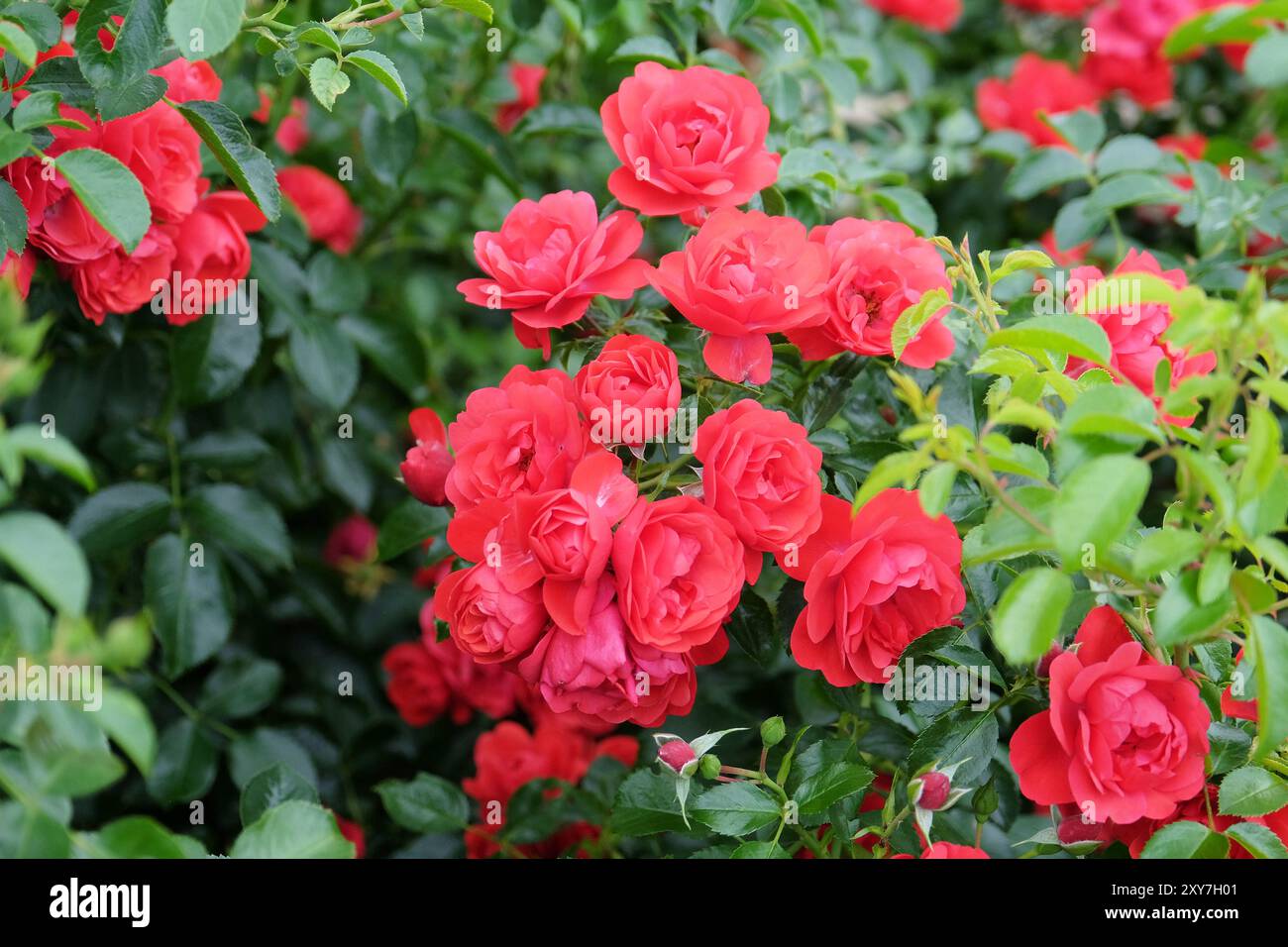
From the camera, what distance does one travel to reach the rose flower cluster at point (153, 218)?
1.02 m

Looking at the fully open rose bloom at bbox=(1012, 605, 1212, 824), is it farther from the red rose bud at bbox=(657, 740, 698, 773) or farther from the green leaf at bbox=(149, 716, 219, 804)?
the green leaf at bbox=(149, 716, 219, 804)

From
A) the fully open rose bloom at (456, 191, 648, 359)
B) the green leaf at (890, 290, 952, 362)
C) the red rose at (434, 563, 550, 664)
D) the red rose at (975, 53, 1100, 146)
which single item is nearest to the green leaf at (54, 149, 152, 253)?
the fully open rose bloom at (456, 191, 648, 359)

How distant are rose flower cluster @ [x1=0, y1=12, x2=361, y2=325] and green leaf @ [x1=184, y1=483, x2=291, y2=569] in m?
0.22

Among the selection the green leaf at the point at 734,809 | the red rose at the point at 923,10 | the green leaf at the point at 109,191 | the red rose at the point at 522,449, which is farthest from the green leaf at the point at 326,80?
the red rose at the point at 923,10

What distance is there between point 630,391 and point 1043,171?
0.84 meters

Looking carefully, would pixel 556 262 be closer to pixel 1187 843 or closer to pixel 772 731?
pixel 772 731

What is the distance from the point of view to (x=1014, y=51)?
2174 mm

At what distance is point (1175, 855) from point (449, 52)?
1.39 metres

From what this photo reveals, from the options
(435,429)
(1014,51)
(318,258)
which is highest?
(1014,51)

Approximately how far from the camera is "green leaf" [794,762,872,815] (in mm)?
878

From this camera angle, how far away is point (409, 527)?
1.17 meters
